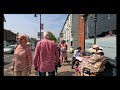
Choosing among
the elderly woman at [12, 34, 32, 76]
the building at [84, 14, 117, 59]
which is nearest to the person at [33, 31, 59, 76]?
the elderly woman at [12, 34, 32, 76]

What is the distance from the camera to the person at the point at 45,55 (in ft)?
16.5

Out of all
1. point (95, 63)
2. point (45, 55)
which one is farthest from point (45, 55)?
point (95, 63)

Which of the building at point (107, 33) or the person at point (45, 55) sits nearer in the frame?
the person at point (45, 55)

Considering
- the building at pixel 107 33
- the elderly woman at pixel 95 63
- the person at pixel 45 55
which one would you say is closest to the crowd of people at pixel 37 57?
the person at pixel 45 55

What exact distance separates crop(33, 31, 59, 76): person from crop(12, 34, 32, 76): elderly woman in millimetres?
193

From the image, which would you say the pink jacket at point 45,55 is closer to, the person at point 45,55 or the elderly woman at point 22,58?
the person at point 45,55

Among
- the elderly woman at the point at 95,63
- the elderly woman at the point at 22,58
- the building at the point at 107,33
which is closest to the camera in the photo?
the elderly woman at the point at 22,58

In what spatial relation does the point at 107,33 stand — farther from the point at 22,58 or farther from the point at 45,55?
the point at 22,58

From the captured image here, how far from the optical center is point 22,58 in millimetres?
4934

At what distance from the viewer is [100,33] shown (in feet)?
28.3

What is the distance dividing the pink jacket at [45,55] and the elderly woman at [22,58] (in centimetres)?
19

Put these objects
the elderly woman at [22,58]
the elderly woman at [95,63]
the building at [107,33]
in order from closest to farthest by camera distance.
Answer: the elderly woman at [22,58]
the elderly woman at [95,63]
the building at [107,33]
